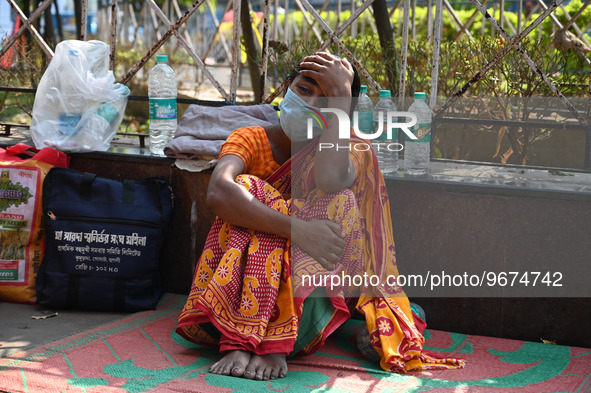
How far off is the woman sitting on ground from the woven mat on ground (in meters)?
0.09

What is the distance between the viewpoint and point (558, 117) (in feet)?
15.4

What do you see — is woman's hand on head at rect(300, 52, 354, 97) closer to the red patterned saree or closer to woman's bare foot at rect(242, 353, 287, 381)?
the red patterned saree

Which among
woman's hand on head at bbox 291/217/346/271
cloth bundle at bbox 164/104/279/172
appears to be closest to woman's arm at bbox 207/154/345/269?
woman's hand on head at bbox 291/217/346/271

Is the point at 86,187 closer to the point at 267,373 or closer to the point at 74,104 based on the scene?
the point at 74,104

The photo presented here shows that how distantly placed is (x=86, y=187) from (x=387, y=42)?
2.54 metres

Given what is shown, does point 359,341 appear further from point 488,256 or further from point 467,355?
point 488,256

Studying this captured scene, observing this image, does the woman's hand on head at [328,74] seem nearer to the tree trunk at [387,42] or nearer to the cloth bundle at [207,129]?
the cloth bundle at [207,129]

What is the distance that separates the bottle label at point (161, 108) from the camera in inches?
157

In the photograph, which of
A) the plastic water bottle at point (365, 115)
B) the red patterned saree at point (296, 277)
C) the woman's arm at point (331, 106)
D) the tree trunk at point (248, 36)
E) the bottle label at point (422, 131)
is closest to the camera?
the red patterned saree at point (296, 277)

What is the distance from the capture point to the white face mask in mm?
3018

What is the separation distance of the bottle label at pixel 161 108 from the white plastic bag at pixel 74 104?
0.23m

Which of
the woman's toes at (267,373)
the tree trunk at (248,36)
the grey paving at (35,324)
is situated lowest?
Answer: the grey paving at (35,324)

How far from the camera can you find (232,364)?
2.76 meters

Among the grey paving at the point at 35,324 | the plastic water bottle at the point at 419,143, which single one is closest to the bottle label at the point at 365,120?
the plastic water bottle at the point at 419,143
